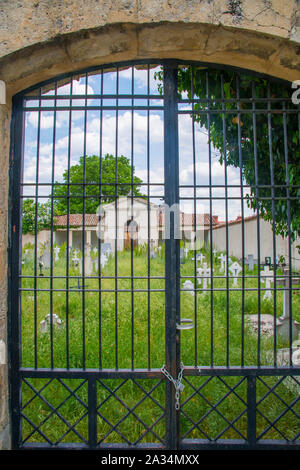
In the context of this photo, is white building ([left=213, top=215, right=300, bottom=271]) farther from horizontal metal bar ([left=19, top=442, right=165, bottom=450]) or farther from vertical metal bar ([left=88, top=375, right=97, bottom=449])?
vertical metal bar ([left=88, top=375, right=97, bottom=449])

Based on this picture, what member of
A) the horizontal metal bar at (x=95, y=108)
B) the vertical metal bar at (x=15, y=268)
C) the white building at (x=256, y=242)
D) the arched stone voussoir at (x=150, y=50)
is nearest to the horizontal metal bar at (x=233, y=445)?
the vertical metal bar at (x=15, y=268)

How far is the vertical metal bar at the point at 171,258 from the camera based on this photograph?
2.44 meters

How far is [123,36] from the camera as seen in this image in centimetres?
229

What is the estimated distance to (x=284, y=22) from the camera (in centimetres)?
220

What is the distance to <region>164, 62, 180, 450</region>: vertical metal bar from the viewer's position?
2.44 metres

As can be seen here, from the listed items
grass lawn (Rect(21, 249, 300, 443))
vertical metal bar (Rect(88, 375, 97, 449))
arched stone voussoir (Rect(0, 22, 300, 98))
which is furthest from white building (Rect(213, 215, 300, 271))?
vertical metal bar (Rect(88, 375, 97, 449))

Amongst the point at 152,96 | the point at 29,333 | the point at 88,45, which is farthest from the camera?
the point at 29,333

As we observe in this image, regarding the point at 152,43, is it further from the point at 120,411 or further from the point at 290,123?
the point at 120,411

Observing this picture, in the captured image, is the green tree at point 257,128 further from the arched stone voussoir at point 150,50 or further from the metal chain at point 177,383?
the metal chain at point 177,383

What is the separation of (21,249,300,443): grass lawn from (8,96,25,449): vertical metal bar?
129mm

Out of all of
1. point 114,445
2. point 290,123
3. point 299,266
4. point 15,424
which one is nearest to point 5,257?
point 15,424

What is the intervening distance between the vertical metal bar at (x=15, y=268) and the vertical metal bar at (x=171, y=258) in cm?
128

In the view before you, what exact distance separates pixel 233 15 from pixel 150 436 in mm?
3691

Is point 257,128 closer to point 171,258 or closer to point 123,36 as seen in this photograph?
point 123,36
